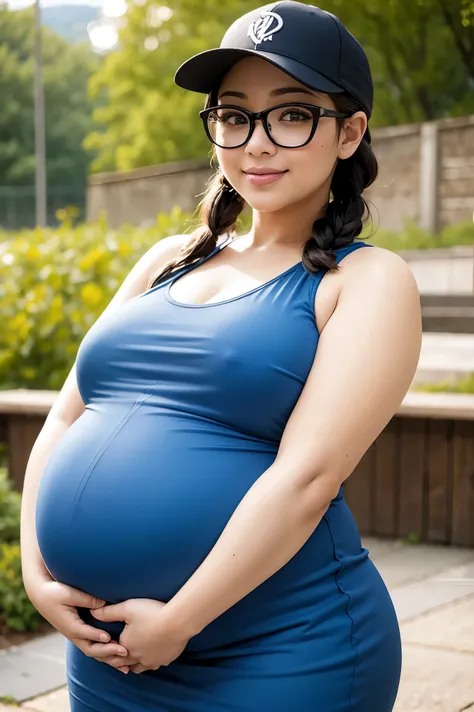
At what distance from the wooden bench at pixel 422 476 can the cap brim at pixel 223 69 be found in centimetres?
365

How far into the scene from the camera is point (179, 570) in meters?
1.82

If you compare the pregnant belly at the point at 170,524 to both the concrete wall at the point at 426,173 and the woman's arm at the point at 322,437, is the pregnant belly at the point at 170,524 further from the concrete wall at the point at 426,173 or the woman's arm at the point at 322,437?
the concrete wall at the point at 426,173

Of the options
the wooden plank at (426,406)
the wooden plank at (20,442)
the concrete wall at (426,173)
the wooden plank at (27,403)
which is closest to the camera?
the wooden plank at (426,406)

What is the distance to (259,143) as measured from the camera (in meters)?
1.91

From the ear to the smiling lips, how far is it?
15 cm

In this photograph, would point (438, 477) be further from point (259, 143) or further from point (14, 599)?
point (259, 143)

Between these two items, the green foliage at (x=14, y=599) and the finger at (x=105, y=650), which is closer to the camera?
the finger at (x=105, y=650)

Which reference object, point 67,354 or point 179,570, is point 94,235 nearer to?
point 67,354

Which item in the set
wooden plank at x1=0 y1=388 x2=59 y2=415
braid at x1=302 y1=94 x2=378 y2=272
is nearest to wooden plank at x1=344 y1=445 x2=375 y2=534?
wooden plank at x1=0 y1=388 x2=59 y2=415

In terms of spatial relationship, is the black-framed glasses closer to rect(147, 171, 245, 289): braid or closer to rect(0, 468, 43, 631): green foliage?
rect(147, 171, 245, 289): braid

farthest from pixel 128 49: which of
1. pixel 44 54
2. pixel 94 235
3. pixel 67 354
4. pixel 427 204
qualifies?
pixel 44 54

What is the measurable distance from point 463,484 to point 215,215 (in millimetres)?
3582

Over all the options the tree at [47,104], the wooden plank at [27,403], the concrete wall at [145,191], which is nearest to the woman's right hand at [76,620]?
the wooden plank at [27,403]

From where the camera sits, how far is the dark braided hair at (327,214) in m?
1.97
